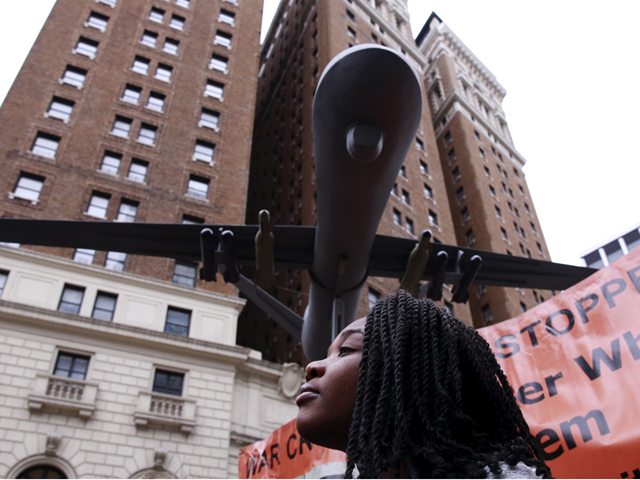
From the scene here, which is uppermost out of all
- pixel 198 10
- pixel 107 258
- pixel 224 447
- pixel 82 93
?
pixel 198 10

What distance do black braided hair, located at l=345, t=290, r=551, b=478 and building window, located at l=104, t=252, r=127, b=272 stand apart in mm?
22776

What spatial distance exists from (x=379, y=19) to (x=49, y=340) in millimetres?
48263

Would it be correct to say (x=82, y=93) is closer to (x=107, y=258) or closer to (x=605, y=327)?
(x=107, y=258)

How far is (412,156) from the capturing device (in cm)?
4697

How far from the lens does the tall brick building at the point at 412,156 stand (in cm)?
4125

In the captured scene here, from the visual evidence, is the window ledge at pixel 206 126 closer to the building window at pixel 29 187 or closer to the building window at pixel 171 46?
the building window at pixel 171 46

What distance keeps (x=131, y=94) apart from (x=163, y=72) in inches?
134

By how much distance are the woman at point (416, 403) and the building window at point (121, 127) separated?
29.9 meters

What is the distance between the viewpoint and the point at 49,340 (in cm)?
1961

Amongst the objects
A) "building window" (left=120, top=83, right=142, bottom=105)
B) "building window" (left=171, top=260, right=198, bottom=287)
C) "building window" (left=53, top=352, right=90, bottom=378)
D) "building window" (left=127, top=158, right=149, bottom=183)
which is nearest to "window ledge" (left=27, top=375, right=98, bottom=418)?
"building window" (left=53, top=352, right=90, bottom=378)

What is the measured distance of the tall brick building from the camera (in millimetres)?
41250

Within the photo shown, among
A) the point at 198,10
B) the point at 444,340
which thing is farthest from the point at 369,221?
the point at 198,10

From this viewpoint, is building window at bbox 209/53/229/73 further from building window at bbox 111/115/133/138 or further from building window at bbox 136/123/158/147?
building window at bbox 111/115/133/138

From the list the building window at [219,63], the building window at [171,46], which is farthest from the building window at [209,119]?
the building window at [171,46]
